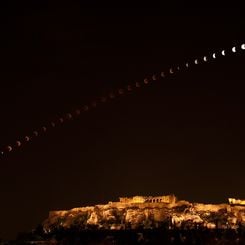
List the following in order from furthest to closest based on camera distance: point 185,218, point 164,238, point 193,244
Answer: point 185,218, point 164,238, point 193,244

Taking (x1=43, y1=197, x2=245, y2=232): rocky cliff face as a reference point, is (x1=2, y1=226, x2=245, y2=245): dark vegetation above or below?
below

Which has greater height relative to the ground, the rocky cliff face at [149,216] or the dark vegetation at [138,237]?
the rocky cliff face at [149,216]

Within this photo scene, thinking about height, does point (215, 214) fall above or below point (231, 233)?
above

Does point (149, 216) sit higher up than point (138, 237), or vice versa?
point (149, 216)

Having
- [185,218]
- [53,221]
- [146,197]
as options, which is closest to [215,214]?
[185,218]

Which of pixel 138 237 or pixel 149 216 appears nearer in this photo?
pixel 138 237

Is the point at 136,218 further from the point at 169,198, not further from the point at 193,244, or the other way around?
the point at 193,244

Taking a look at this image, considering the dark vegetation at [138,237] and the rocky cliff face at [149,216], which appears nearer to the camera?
the dark vegetation at [138,237]

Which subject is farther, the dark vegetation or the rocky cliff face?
the rocky cliff face
